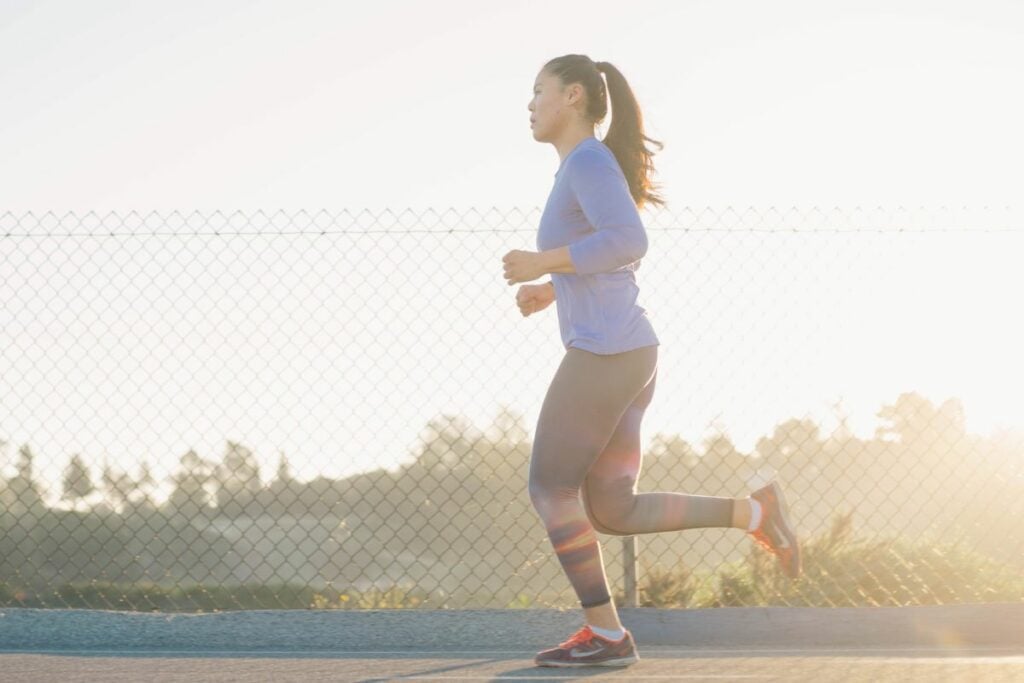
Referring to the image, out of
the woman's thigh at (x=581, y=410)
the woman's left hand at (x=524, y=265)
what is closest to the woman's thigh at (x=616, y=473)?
the woman's thigh at (x=581, y=410)

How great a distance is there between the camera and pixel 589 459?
11.9 ft

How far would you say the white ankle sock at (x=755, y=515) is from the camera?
13.0ft

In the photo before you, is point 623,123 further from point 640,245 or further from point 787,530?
point 787,530

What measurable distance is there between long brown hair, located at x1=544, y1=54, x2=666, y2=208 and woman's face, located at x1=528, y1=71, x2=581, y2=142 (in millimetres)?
66

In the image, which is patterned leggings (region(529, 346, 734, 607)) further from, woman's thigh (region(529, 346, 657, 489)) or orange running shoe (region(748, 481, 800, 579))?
orange running shoe (region(748, 481, 800, 579))

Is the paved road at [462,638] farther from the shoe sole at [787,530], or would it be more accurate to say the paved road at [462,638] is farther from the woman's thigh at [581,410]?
the woman's thigh at [581,410]

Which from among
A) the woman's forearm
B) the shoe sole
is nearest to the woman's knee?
the shoe sole

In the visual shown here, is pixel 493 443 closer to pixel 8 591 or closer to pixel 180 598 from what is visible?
pixel 180 598

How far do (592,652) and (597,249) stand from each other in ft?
3.77

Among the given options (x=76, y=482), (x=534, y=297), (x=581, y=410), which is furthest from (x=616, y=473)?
(x=76, y=482)

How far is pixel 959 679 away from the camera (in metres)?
3.44

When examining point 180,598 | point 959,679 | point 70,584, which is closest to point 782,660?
point 959,679

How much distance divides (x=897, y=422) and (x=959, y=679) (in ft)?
7.20

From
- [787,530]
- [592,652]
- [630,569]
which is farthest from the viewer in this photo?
[630,569]
